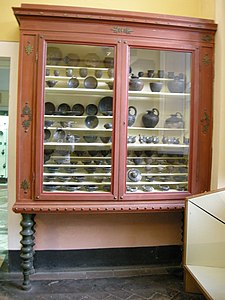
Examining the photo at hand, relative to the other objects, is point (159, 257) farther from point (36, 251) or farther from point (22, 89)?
A: point (22, 89)

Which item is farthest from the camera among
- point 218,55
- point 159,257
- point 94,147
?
point 159,257

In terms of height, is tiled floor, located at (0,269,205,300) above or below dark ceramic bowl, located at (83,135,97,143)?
below

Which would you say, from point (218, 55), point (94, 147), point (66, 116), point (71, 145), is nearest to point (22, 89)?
point (66, 116)

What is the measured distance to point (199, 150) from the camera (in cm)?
248

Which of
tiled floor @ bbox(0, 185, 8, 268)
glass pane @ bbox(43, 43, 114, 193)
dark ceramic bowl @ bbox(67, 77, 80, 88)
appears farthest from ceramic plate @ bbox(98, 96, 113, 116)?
tiled floor @ bbox(0, 185, 8, 268)

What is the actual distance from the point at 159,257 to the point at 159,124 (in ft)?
4.61

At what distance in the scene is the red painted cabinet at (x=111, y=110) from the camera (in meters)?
2.29

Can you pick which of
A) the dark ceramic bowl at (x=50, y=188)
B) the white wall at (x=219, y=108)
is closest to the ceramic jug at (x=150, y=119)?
the white wall at (x=219, y=108)

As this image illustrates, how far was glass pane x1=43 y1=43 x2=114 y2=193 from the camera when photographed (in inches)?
97.3

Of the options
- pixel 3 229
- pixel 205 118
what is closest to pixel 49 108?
pixel 205 118

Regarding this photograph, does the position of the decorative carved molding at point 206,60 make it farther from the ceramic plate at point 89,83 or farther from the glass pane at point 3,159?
the glass pane at point 3,159

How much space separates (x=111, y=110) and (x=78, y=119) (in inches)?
13.9

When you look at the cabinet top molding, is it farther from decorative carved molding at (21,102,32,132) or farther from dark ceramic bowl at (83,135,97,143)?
dark ceramic bowl at (83,135,97,143)

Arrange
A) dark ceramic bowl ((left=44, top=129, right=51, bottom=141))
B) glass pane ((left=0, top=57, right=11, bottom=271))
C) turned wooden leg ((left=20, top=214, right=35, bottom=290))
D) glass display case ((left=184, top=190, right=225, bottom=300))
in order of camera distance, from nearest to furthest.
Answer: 1. glass display case ((left=184, top=190, right=225, bottom=300))
2. turned wooden leg ((left=20, top=214, right=35, bottom=290))
3. dark ceramic bowl ((left=44, top=129, right=51, bottom=141))
4. glass pane ((left=0, top=57, right=11, bottom=271))
